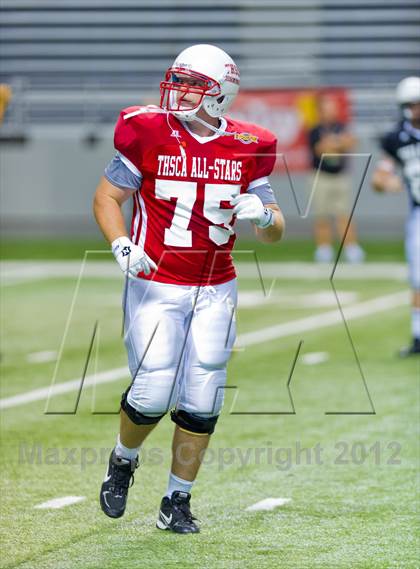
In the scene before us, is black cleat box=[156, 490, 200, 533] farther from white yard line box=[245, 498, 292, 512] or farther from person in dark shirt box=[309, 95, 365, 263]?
person in dark shirt box=[309, 95, 365, 263]

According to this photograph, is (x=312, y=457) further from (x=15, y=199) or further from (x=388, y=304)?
(x=15, y=199)

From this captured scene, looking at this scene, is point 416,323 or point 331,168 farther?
point 331,168

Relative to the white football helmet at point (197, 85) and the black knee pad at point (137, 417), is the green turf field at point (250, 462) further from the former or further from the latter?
the white football helmet at point (197, 85)

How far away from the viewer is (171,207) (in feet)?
15.9

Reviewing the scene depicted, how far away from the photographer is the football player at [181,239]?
4766 millimetres

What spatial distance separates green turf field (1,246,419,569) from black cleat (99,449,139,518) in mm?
88

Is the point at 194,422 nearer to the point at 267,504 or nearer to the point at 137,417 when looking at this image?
the point at 137,417

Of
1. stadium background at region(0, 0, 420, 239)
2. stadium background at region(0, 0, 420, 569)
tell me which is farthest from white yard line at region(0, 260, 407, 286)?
stadium background at region(0, 0, 420, 239)

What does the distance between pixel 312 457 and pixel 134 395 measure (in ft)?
5.08

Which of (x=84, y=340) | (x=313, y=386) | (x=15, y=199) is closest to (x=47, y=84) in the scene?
(x=15, y=199)

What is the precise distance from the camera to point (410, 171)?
8.79 metres

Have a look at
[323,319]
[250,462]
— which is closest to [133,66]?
[323,319]

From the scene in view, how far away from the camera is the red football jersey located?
15.7ft

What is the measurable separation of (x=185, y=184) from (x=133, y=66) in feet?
58.0
